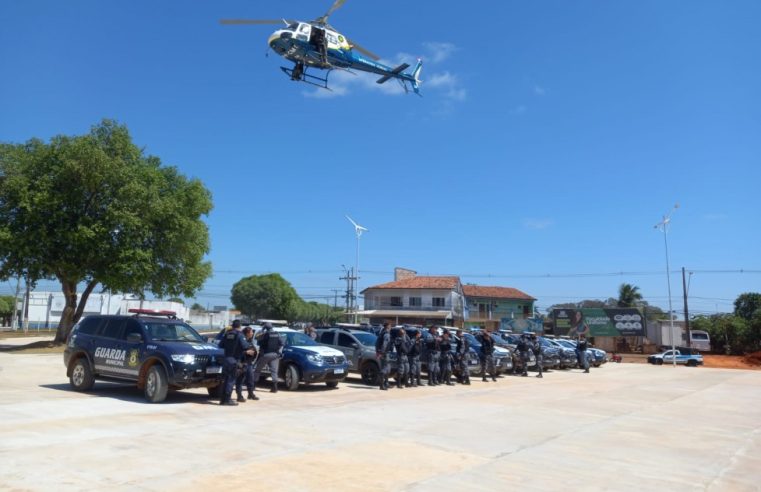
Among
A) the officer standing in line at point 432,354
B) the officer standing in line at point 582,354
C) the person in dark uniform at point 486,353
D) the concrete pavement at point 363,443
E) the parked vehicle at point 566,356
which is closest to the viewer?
the concrete pavement at point 363,443

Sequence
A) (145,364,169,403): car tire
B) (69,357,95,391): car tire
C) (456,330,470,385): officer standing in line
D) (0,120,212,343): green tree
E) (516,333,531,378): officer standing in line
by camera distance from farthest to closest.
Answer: (0,120,212,343): green tree < (516,333,531,378): officer standing in line < (456,330,470,385): officer standing in line < (69,357,95,391): car tire < (145,364,169,403): car tire

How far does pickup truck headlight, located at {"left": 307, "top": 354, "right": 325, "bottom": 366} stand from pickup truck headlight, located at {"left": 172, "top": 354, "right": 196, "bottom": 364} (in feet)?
12.9

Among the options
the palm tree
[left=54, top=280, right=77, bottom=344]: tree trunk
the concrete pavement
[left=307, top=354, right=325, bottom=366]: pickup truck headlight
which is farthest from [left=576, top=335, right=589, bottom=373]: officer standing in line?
the palm tree

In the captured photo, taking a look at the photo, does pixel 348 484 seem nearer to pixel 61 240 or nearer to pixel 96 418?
pixel 96 418

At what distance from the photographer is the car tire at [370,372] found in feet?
59.6

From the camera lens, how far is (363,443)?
333 inches

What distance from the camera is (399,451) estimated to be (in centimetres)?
797

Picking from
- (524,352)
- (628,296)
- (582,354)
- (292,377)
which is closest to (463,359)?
(524,352)

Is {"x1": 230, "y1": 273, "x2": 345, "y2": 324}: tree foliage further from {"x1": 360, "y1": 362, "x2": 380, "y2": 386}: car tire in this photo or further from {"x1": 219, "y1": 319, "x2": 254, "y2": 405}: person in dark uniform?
{"x1": 219, "y1": 319, "x2": 254, "y2": 405}: person in dark uniform

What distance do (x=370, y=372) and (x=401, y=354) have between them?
1.45 m

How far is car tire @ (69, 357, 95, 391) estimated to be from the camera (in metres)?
13.2

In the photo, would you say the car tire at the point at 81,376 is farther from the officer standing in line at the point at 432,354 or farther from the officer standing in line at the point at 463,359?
the officer standing in line at the point at 463,359

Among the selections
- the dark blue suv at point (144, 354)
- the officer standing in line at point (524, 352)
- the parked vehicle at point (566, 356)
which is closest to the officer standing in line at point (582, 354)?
the parked vehicle at point (566, 356)

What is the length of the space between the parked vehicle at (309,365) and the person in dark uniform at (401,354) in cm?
195
